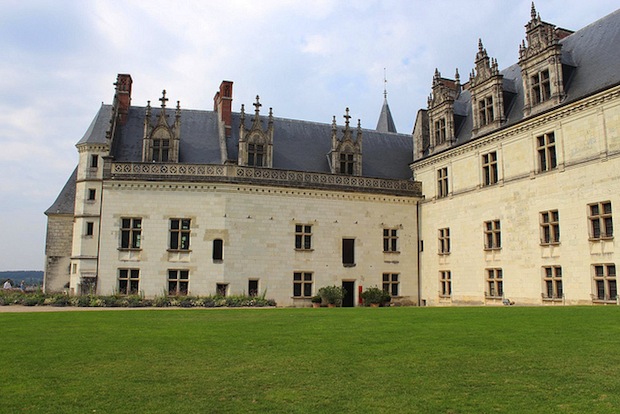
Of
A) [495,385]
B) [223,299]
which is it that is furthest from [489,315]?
[223,299]

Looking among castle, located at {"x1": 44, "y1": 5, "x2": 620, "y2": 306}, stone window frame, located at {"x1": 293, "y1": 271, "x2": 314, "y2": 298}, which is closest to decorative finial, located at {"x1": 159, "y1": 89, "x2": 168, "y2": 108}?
castle, located at {"x1": 44, "y1": 5, "x2": 620, "y2": 306}

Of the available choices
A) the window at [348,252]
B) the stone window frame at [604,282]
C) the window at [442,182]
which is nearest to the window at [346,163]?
the window at [348,252]

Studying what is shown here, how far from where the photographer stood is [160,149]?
28.5 meters

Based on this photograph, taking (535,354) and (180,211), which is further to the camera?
(180,211)

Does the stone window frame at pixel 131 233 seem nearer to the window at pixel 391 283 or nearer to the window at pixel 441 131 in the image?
the window at pixel 391 283

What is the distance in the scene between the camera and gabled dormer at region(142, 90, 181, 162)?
28250 millimetres

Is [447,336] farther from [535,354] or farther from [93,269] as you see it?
[93,269]

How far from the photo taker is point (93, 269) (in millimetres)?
26469

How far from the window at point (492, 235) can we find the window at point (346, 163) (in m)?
8.85

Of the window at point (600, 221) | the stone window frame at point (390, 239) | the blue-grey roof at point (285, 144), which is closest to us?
the window at point (600, 221)

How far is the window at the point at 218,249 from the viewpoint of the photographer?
1061 inches

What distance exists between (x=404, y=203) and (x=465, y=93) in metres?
8.06

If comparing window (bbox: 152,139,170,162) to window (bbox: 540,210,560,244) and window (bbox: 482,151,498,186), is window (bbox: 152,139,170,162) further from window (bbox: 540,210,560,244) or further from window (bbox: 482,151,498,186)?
window (bbox: 540,210,560,244)

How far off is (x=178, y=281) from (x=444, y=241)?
14.3m
